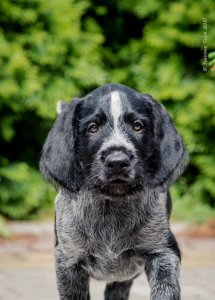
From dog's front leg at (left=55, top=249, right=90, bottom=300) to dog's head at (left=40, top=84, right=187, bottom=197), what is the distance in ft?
1.49

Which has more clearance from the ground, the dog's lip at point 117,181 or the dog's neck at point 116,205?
the dog's lip at point 117,181

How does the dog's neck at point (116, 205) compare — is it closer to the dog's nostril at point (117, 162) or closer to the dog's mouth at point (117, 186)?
the dog's mouth at point (117, 186)

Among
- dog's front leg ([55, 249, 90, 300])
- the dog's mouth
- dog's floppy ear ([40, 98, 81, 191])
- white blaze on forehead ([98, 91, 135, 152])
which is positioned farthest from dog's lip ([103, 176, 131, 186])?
dog's front leg ([55, 249, 90, 300])

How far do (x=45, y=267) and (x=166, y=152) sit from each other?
2979 mm

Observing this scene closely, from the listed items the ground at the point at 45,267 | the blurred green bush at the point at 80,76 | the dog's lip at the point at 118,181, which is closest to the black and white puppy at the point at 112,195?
the dog's lip at the point at 118,181

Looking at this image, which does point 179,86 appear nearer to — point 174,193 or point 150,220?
point 174,193

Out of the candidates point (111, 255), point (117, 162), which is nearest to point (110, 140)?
point (117, 162)

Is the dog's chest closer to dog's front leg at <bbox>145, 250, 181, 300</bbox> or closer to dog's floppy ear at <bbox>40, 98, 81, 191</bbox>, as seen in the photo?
dog's front leg at <bbox>145, 250, 181, 300</bbox>

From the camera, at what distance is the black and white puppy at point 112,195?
14.6 feet

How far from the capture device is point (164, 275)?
173 inches

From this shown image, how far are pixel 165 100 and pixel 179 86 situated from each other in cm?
30

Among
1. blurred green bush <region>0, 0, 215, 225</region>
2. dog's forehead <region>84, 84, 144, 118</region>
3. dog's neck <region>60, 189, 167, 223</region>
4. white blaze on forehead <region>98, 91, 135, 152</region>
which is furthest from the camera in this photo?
blurred green bush <region>0, 0, 215, 225</region>

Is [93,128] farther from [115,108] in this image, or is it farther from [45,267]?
[45,267]

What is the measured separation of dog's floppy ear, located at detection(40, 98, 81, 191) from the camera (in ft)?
14.9
